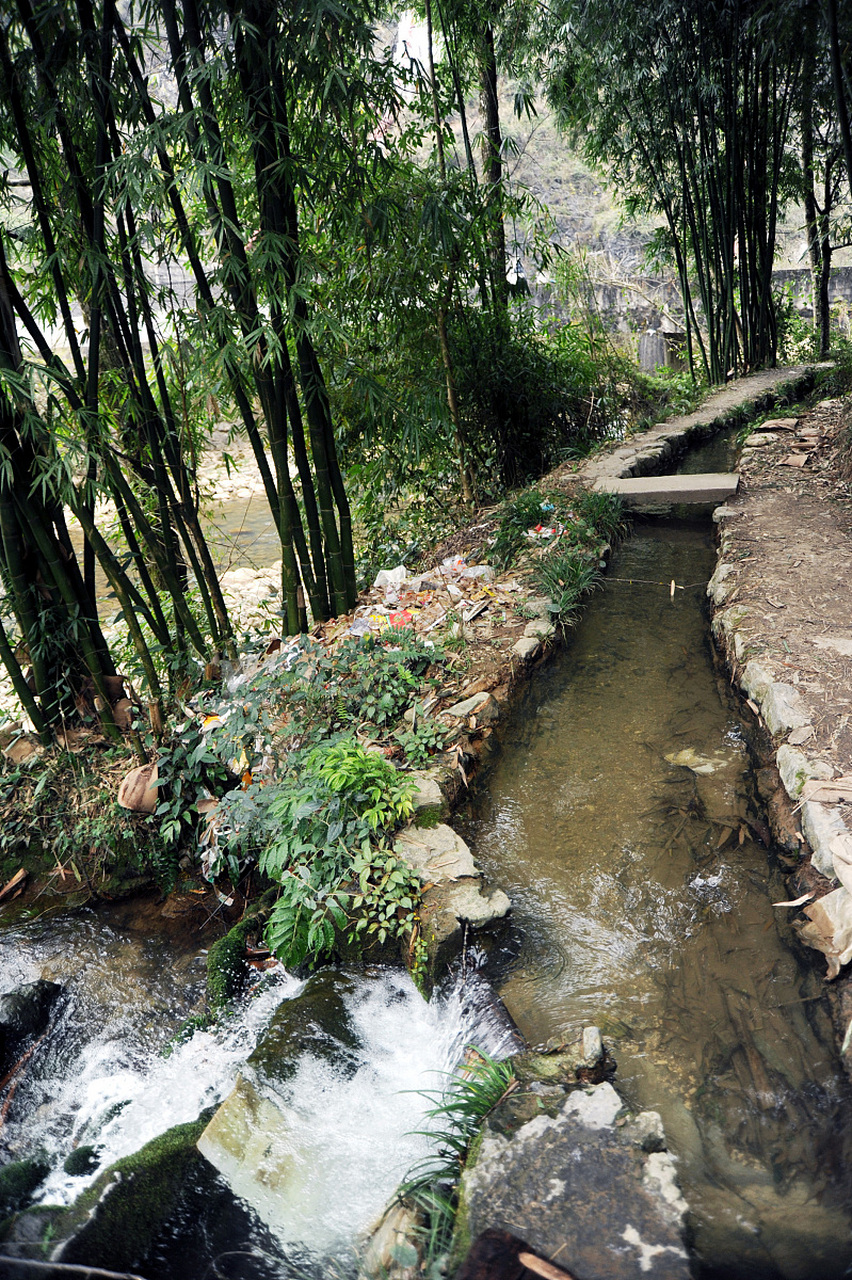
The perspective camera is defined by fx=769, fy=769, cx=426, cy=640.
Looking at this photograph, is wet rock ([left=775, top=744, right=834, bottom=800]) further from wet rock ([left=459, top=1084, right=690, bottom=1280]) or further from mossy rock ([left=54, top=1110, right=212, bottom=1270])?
mossy rock ([left=54, top=1110, right=212, bottom=1270])

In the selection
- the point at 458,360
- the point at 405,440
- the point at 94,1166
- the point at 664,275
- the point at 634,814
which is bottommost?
the point at 94,1166

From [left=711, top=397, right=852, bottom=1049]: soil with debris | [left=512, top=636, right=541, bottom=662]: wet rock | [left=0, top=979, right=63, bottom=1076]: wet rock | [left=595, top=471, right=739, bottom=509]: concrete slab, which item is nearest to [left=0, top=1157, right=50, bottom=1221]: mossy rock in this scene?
[left=0, top=979, right=63, bottom=1076]: wet rock

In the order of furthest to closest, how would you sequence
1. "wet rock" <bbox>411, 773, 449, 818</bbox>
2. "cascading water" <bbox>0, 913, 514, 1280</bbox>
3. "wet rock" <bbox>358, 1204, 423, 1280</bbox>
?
"wet rock" <bbox>411, 773, 449, 818</bbox>, "cascading water" <bbox>0, 913, 514, 1280</bbox>, "wet rock" <bbox>358, 1204, 423, 1280</bbox>

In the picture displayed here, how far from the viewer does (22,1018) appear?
2.24m

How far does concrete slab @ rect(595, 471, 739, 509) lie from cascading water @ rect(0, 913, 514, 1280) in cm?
369

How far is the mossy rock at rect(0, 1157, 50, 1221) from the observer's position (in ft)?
5.84

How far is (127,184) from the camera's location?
2420 mm

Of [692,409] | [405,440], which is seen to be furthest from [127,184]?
[692,409]

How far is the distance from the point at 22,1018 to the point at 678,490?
4416 mm

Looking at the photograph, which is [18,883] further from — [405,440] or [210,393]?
[405,440]

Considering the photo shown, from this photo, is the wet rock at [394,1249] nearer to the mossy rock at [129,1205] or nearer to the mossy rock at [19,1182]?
the mossy rock at [129,1205]

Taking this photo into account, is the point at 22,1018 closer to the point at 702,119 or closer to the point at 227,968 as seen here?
the point at 227,968

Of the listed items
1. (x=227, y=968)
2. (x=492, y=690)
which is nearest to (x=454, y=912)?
(x=227, y=968)

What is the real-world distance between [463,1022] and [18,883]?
188cm
